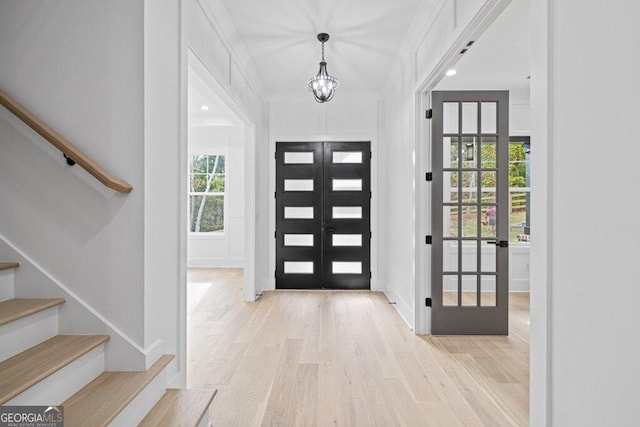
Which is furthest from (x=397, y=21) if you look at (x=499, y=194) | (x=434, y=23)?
(x=499, y=194)

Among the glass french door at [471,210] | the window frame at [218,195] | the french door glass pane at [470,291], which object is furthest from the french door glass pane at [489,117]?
the window frame at [218,195]

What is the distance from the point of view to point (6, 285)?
5.74 feet

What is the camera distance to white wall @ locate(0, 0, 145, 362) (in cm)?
177

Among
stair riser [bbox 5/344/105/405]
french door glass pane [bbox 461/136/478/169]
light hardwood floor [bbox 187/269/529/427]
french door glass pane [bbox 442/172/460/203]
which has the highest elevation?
french door glass pane [bbox 461/136/478/169]

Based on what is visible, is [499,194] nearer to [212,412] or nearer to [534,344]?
[534,344]

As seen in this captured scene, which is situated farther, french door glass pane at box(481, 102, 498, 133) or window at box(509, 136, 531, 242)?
window at box(509, 136, 531, 242)

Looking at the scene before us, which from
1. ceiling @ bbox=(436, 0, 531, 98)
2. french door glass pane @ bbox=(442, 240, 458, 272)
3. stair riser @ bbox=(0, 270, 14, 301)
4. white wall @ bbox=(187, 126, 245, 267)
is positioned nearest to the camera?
stair riser @ bbox=(0, 270, 14, 301)

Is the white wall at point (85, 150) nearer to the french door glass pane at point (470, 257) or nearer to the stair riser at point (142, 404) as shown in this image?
the stair riser at point (142, 404)

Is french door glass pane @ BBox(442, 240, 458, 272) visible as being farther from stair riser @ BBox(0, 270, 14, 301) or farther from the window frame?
the window frame

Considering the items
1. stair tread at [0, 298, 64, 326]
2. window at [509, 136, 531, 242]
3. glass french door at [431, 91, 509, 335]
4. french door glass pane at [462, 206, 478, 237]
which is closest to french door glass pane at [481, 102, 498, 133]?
glass french door at [431, 91, 509, 335]

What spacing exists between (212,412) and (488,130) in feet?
11.1

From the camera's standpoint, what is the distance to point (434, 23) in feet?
9.54

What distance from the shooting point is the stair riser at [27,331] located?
1.50m

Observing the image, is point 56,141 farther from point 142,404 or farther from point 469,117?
point 469,117
